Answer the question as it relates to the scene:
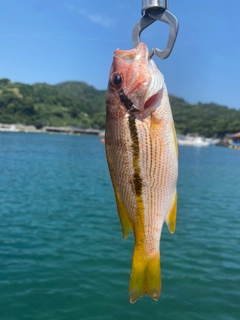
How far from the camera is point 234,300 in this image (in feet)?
25.4

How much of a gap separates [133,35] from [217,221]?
13105mm

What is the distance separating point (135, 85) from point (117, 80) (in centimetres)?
11

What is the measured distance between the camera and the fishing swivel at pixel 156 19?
2.27m

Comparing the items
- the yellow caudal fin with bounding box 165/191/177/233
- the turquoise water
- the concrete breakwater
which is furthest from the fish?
the concrete breakwater

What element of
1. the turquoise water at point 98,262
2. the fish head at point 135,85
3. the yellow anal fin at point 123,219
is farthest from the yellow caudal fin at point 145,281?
the turquoise water at point 98,262

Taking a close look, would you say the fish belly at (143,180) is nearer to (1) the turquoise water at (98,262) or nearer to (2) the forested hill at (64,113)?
(1) the turquoise water at (98,262)

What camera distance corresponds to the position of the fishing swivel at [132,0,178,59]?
7.43ft

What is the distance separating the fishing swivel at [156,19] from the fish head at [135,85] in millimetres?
96

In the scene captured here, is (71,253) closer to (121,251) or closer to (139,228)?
(121,251)

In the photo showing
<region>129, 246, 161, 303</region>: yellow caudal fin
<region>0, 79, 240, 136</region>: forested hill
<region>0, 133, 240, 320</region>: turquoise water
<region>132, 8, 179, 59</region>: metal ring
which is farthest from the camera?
<region>0, 79, 240, 136</region>: forested hill

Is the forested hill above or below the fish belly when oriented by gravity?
above

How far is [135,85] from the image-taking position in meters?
2.35

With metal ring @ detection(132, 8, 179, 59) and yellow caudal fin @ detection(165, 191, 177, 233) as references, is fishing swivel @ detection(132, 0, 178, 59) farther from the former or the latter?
yellow caudal fin @ detection(165, 191, 177, 233)

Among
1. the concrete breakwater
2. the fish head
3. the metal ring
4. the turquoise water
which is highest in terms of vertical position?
the metal ring
